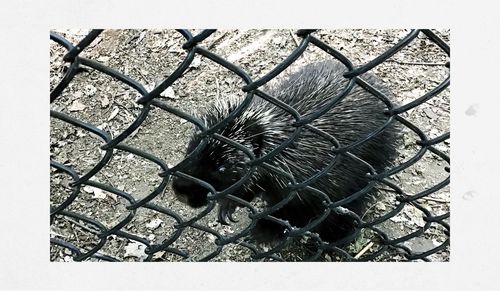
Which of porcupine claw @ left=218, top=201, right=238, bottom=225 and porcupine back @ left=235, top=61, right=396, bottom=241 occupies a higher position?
porcupine back @ left=235, top=61, right=396, bottom=241

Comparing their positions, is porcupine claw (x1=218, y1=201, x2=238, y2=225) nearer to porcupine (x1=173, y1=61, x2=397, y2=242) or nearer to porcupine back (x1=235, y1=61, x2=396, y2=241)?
porcupine (x1=173, y1=61, x2=397, y2=242)

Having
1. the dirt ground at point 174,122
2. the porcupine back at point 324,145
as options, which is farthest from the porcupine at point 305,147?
the dirt ground at point 174,122

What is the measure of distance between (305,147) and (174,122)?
116 centimetres

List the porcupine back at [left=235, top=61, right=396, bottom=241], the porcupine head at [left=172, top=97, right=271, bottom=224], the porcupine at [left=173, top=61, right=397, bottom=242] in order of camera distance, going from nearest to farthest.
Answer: the porcupine head at [left=172, top=97, right=271, bottom=224] < the porcupine at [left=173, top=61, right=397, bottom=242] < the porcupine back at [left=235, top=61, right=396, bottom=241]

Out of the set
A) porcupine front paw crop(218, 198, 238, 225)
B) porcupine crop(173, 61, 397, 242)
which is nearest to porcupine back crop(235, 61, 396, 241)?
porcupine crop(173, 61, 397, 242)

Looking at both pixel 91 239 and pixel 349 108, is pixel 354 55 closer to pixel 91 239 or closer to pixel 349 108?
pixel 349 108

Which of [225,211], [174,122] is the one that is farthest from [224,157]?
[174,122]

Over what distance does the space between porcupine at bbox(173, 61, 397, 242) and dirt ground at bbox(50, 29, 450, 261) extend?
34cm

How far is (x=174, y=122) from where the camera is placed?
351 cm

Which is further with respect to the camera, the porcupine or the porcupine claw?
the porcupine claw

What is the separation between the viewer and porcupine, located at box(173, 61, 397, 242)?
8.17 ft

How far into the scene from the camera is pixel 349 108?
8.83 feet

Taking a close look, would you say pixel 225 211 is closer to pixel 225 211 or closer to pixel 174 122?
pixel 225 211

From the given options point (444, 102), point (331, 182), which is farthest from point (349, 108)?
point (444, 102)
